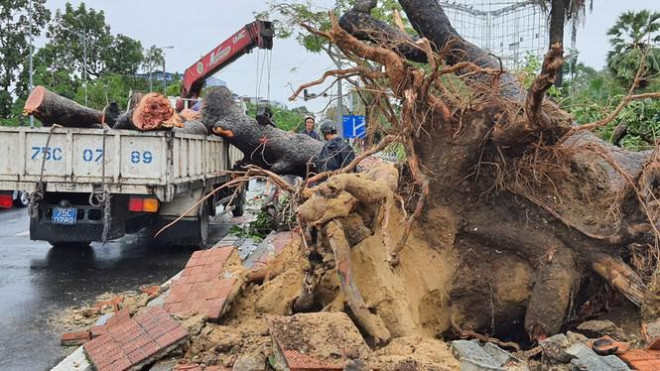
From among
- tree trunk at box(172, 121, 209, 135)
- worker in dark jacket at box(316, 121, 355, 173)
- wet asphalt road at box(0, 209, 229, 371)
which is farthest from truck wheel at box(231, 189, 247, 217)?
worker in dark jacket at box(316, 121, 355, 173)

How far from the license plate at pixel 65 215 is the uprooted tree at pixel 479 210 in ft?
14.4

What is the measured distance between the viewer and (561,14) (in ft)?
57.0

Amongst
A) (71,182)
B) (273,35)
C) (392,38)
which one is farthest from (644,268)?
(273,35)

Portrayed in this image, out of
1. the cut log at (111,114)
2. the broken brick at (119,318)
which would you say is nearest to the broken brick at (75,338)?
the broken brick at (119,318)

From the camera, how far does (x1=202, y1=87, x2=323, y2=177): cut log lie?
968cm

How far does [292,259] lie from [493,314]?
1801 mm

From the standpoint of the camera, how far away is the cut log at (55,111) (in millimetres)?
7777

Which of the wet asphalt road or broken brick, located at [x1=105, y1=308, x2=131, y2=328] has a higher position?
broken brick, located at [x1=105, y1=308, x2=131, y2=328]

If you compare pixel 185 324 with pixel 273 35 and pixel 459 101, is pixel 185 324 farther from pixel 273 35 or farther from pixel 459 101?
pixel 273 35

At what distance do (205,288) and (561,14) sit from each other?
15.7 meters

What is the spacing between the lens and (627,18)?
26438 millimetres

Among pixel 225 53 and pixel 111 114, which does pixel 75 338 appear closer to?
pixel 111 114

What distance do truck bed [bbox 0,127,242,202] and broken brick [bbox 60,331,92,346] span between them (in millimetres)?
2727

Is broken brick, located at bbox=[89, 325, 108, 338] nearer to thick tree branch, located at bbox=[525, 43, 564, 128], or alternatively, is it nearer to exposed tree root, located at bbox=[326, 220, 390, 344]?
exposed tree root, located at bbox=[326, 220, 390, 344]
